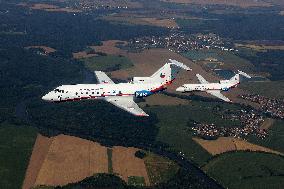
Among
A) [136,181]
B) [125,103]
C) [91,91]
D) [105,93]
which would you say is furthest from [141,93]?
A: [136,181]

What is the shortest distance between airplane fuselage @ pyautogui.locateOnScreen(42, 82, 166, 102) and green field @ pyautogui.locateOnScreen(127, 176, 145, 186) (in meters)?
33.2

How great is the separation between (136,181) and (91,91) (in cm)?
4020

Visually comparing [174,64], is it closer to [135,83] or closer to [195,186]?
[135,83]

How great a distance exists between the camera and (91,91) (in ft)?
619

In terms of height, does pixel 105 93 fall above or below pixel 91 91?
below

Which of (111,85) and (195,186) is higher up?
(111,85)

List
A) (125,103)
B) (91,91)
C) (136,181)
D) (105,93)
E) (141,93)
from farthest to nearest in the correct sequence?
(136,181)
(141,93)
(105,93)
(91,91)
(125,103)

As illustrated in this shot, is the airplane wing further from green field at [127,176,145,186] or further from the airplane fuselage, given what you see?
green field at [127,176,145,186]

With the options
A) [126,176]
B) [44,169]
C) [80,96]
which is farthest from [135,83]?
[44,169]

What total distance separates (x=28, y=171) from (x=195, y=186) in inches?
2674

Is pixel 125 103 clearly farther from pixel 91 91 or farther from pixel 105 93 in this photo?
pixel 91 91

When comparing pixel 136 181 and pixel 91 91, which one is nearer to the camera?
pixel 91 91

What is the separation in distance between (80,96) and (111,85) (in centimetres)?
1283

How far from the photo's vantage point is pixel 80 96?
188750 mm
